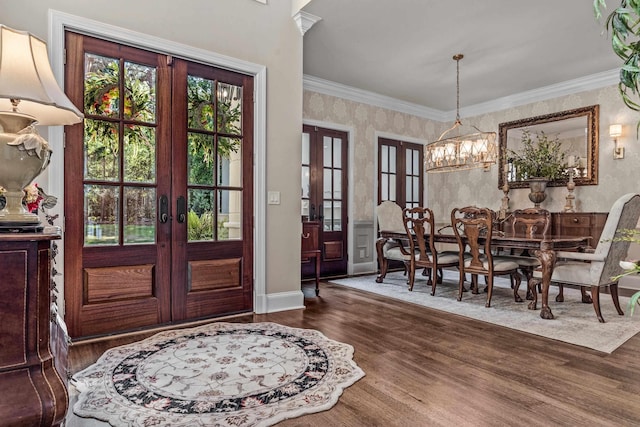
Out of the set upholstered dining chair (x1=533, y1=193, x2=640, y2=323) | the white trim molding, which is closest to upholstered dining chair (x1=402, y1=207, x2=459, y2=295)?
upholstered dining chair (x1=533, y1=193, x2=640, y2=323)

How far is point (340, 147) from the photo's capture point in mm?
5852

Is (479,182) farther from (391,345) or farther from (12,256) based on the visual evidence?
(12,256)

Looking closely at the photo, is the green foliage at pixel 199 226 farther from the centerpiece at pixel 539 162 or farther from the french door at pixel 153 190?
the centerpiece at pixel 539 162

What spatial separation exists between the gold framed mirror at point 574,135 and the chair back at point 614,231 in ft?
6.93

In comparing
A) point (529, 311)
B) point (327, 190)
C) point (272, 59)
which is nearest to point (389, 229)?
point (327, 190)

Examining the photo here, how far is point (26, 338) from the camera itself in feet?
4.10

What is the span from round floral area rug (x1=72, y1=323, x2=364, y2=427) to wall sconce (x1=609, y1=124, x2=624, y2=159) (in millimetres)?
4616

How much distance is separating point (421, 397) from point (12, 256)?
1.83 metres

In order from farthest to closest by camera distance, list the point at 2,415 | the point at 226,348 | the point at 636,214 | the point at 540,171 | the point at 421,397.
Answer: the point at 540,171
the point at 636,214
the point at 226,348
the point at 421,397
the point at 2,415

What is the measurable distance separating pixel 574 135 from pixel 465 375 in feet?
15.2

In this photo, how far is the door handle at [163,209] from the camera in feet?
10.2

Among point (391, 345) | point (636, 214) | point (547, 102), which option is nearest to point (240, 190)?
point (391, 345)

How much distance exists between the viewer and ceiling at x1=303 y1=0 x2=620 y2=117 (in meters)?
3.59

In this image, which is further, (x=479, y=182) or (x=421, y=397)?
(x=479, y=182)
